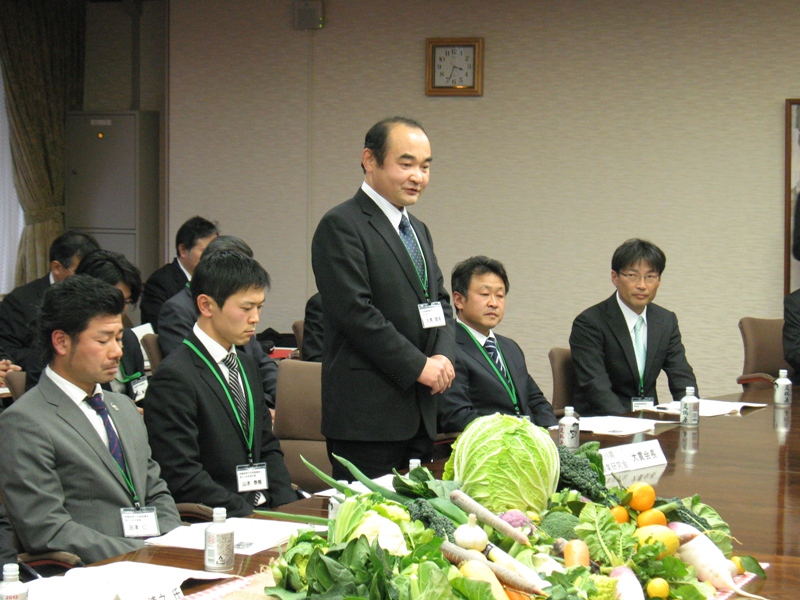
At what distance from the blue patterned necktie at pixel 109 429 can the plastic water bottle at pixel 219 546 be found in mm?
885

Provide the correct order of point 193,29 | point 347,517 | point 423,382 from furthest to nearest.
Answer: point 193,29, point 423,382, point 347,517

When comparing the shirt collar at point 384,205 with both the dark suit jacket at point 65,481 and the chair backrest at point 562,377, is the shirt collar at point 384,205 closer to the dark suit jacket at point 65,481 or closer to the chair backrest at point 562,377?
the dark suit jacket at point 65,481

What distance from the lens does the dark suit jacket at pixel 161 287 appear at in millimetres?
5684

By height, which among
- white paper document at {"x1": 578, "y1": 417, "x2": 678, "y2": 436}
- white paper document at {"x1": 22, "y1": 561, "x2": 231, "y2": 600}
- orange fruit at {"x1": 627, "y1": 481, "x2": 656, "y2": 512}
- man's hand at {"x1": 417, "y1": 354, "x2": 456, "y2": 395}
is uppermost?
man's hand at {"x1": 417, "y1": 354, "x2": 456, "y2": 395}

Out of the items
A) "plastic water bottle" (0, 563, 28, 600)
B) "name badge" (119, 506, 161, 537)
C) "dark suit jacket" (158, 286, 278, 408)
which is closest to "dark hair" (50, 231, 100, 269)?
"dark suit jacket" (158, 286, 278, 408)

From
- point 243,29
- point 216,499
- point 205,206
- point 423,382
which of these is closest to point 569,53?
point 243,29

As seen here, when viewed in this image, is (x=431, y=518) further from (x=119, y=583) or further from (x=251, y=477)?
(x=251, y=477)

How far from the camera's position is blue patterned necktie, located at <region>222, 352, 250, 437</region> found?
2879mm

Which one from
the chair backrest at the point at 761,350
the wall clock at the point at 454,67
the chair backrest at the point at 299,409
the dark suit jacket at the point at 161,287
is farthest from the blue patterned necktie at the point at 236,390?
the wall clock at the point at 454,67

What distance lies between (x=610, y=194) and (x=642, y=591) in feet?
17.2

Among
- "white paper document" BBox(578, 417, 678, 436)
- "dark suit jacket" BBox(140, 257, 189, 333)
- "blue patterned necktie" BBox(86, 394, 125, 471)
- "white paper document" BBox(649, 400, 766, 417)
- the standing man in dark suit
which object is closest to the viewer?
"blue patterned necktie" BBox(86, 394, 125, 471)

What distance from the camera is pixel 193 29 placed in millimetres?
7133

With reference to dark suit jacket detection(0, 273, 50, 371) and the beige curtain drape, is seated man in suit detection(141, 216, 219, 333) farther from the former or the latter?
the beige curtain drape

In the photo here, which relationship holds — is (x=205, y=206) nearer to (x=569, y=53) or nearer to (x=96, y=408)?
(x=569, y=53)
